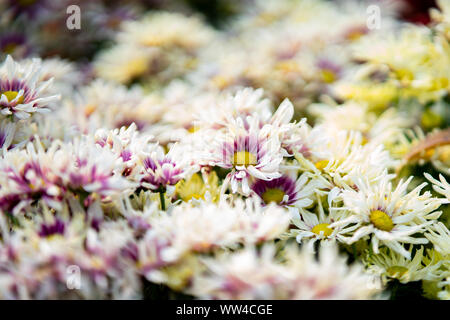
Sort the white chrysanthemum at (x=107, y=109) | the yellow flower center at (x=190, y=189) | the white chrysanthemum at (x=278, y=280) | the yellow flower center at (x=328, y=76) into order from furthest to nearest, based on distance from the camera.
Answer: the yellow flower center at (x=328, y=76) < the white chrysanthemum at (x=107, y=109) < the yellow flower center at (x=190, y=189) < the white chrysanthemum at (x=278, y=280)

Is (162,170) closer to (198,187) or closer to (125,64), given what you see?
(198,187)

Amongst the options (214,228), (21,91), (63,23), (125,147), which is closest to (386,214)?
(214,228)

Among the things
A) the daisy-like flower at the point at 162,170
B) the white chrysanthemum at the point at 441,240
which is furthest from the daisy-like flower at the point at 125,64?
the white chrysanthemum at the point at 441,240

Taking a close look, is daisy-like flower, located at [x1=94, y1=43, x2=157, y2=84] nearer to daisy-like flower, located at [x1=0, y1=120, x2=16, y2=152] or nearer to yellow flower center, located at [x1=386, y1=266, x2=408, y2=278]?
daisy-like flower, located at [x1=0, y1=120, x2=16, y2=152]

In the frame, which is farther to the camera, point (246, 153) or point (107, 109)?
point (107, 109)

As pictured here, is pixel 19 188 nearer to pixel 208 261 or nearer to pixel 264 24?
pixel 208 261

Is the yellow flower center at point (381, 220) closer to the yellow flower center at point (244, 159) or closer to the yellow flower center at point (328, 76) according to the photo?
the yellow flower center at point (244, 159)

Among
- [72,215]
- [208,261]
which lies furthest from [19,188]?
[208,261]

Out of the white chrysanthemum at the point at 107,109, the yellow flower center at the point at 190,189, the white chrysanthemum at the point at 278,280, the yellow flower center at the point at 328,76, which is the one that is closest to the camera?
the white chrysanthemum at the point at 278,280
